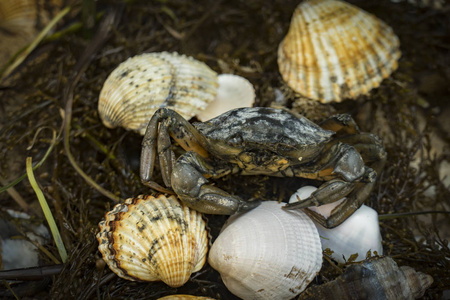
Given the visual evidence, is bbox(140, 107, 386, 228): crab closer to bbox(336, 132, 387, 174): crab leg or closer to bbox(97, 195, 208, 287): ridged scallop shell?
bbox(336, 132, 387, 174): crab leg

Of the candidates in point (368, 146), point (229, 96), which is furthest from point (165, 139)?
point (368, 146)

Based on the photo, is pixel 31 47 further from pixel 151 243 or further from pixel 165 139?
pixel 151 243

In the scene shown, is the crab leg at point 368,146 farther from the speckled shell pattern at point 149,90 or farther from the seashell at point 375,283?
the speckled shell pattern at point 149,90

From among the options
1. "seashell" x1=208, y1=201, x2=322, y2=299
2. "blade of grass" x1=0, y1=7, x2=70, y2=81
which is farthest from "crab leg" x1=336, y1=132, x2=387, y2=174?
"blade of grass" x1=0, y1=7, x2=70, y2=81

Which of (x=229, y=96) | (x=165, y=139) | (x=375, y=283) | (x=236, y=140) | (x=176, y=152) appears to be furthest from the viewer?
(x=229, y=96)

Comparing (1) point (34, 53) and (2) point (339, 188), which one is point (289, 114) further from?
(1) point (34, 53)

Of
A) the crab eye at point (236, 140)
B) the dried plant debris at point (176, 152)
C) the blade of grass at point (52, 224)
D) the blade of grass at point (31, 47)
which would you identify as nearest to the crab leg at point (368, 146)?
Answer: the dried plant debris at point (176, 152)
